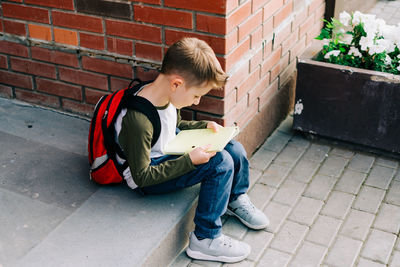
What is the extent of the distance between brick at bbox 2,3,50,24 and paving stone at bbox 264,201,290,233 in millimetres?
1658

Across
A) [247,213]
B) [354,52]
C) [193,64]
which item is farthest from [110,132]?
[354,52]

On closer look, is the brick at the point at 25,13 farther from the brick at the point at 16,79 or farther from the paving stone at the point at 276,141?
the paving stone at the point at 276,141

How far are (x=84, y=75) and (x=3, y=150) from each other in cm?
63

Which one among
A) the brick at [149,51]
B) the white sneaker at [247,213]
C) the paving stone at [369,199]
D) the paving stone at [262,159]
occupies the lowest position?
the paving stone at [369,199]

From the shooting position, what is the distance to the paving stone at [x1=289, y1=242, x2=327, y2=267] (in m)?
2.61

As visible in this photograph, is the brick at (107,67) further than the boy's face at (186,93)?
Yes

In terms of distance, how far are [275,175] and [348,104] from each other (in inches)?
26.6

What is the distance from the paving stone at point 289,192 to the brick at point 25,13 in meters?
1.66

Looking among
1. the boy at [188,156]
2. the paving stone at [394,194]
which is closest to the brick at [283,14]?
the boy at [188,156]

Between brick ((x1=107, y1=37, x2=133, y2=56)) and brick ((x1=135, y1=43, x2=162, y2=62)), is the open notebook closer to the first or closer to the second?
brick ((x1=135, y1=43, x2=162, y2=62))

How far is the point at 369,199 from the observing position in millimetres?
3076

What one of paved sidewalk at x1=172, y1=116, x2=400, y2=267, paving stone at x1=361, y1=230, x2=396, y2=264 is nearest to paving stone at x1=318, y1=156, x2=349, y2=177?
paved sidewalk at x1=172, y1=116, x2=400, y2=267

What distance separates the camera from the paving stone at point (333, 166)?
3318mm

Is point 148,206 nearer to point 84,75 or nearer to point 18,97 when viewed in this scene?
point 84,75
